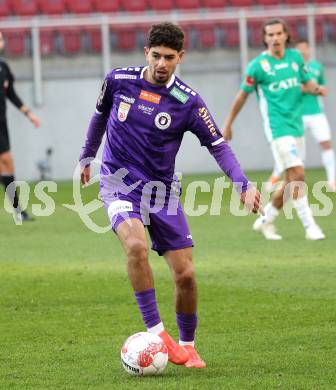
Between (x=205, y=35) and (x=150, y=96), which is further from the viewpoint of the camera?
(x=205, y=35)

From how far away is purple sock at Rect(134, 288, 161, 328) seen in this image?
252 inches

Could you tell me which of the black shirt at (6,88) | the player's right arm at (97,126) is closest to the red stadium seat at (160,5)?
the black shirt at (6,88)

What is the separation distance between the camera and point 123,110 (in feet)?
22.0

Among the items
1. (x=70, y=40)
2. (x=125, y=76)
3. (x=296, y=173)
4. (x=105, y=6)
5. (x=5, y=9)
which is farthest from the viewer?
(x=105, y=6)

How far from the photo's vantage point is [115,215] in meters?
6.58

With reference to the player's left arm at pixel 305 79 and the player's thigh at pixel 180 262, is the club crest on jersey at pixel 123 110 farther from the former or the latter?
the player's left arm at pixel 305 79

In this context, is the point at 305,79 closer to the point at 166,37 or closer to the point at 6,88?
the point at 6,88

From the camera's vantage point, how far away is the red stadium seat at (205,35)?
25516 mm

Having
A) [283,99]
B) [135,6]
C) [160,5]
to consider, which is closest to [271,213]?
[283,99]

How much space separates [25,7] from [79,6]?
1235 mm

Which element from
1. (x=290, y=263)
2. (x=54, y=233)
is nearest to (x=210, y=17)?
(x=54, y=233)

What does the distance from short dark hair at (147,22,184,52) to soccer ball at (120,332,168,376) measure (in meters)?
1.64

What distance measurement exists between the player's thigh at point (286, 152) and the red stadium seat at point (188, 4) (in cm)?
1461

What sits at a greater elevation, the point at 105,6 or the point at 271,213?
the point at 105,6
